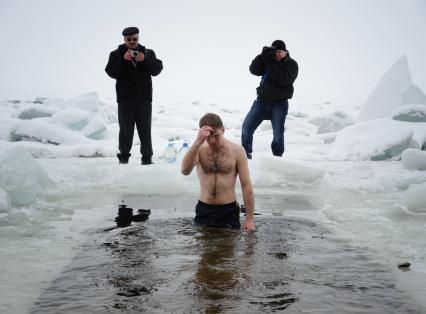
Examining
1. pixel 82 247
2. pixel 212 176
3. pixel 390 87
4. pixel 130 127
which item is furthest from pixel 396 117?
pixel 82 247

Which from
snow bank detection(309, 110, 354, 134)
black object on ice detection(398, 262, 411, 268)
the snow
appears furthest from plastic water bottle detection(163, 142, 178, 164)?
snow bank detection(309, 110, 354, 134)

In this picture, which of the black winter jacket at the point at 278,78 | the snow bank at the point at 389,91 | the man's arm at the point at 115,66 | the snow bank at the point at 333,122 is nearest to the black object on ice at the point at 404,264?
the black winter jacket at the point at 278,78

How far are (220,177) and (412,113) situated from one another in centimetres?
967

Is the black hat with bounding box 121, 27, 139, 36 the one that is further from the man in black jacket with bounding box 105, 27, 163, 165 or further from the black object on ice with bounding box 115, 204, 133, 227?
the black object on ice with bounding box 115, 204, 133, 227

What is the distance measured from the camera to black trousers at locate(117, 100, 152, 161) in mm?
6348

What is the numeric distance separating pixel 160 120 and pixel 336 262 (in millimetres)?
18921

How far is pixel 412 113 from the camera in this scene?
1186cm

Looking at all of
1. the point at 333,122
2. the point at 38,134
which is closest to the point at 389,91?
the point at 333,122

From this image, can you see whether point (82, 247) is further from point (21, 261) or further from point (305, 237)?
point (305, 237)

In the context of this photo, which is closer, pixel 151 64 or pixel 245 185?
pixel 245 185

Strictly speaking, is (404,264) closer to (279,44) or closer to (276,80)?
(276,80)

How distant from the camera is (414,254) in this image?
299 centimetres

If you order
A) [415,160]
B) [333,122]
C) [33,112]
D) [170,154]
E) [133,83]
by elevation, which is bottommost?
[415,160]

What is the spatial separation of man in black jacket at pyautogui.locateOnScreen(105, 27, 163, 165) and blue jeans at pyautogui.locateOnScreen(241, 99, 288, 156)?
1438 mm
